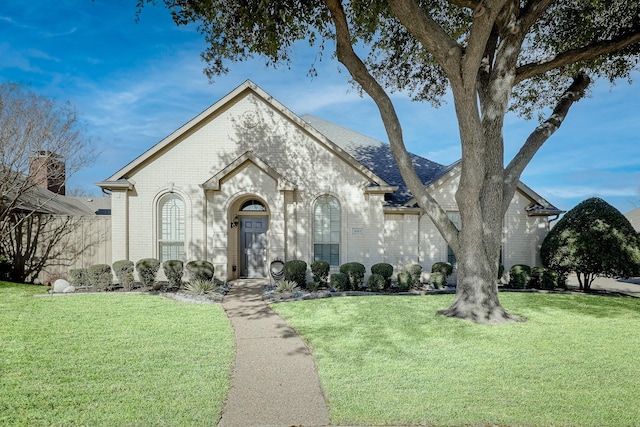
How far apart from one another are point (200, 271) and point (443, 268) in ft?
29.4

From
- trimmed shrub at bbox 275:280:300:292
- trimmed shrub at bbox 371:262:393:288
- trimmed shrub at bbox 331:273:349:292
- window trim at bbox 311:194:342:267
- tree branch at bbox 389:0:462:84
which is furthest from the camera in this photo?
window trim at bbox 311:194:342:267

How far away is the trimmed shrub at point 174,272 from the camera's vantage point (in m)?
12.9

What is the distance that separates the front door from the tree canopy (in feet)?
36.6

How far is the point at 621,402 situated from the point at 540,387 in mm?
850

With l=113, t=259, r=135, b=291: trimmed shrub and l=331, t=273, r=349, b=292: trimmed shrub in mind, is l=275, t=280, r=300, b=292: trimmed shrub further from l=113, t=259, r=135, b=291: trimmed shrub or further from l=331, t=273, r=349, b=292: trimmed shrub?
l=113, t=259, r=135, b=291: trimmed shrub

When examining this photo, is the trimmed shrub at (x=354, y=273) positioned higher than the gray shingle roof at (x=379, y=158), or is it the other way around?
the gray shingle roof at (x=379, y=158)

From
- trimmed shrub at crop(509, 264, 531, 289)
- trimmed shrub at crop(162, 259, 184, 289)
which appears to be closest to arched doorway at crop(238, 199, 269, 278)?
trimmed shrub at crop(162, 259, 184, 289)

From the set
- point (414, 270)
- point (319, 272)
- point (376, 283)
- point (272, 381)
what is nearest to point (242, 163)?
point (319, 272)

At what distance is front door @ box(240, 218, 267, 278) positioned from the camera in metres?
15.0

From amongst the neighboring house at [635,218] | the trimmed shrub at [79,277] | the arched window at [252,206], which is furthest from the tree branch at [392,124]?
the neighboring house at [635,218]

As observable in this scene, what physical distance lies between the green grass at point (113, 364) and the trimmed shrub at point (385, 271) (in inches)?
243

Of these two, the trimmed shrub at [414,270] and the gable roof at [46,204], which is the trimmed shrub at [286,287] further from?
the gable roof at [46,204]

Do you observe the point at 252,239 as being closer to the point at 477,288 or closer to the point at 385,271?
the point at 385,271

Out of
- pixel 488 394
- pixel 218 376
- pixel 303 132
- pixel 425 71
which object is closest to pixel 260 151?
pixel 303 132
